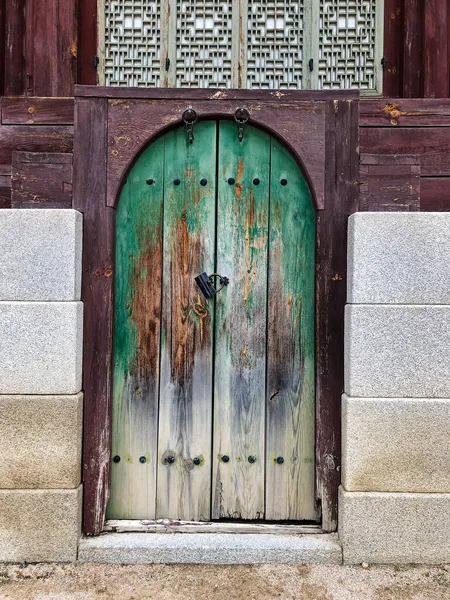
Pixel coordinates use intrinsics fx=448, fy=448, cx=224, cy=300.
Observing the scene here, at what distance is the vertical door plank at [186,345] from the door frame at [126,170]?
0.30 m

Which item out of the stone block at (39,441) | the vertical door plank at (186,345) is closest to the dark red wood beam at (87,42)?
the vertical door plank at (186,345)

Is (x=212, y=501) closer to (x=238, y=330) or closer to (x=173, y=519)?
(x=173, y=519)

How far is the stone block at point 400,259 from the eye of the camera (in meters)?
2.27

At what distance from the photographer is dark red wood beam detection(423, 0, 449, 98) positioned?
8.23 feet

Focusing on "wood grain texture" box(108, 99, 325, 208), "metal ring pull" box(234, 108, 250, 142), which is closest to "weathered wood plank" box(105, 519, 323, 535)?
"wood grain texture" box(108, 99, 325, 208)

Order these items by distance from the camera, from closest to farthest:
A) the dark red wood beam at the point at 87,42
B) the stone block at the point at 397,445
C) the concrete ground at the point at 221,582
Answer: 1. the concrete ground at the point at 221,582
2. the stone block at the point at 397,445
3. the dark red wood beam at the point at 87,42

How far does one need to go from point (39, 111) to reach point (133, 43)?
0.68 metres

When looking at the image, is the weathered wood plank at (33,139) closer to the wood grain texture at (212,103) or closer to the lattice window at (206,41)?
the wood grain texture at (212,103)

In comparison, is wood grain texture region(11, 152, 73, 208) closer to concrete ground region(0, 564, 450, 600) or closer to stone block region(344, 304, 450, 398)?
stone block region(344, 304, 450, 398)

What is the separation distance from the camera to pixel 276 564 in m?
2.29

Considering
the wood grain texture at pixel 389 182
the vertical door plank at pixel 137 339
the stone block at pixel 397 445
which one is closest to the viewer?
the stone block at pixel 397 445

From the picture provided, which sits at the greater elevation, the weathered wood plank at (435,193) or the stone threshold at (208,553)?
the weathered wood plank at (435,193)

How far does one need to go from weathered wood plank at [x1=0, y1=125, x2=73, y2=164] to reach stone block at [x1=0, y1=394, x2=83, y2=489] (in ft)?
4.31

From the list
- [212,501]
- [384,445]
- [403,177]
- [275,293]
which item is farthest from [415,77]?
[212,501]
